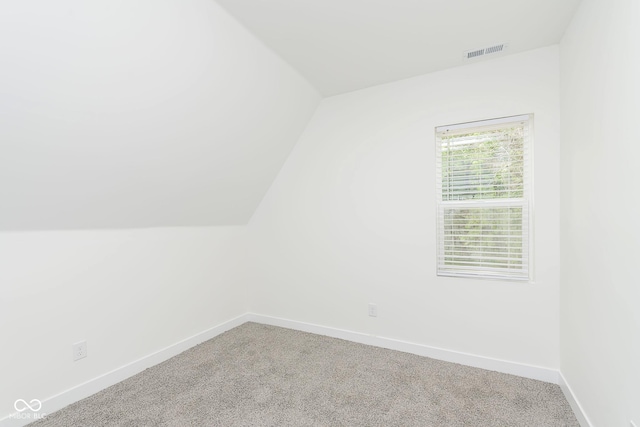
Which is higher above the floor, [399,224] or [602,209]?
[602,209]

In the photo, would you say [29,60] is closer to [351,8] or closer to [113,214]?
[113,214]

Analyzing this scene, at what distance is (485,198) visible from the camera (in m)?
2.48

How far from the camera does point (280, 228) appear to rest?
343 cm

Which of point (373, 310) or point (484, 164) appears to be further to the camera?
point (373, 310)

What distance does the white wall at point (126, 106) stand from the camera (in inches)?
55.1

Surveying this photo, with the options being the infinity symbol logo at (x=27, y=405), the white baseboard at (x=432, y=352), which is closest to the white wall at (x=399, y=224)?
the white baseboard at (x=432, y=352)

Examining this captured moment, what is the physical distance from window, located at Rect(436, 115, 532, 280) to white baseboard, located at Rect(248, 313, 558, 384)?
2.21 feet

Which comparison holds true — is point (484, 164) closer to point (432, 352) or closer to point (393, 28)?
point (393, 28)

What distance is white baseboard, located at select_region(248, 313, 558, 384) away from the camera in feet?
7.44

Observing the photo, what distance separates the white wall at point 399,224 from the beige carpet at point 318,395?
33cm

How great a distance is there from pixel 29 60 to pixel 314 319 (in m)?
2.89

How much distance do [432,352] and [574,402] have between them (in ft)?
3.16

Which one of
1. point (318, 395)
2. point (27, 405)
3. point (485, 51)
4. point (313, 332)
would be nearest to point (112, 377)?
point (27, 405)

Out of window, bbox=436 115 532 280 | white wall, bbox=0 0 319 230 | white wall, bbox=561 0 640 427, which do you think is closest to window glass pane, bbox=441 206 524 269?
window, bbox=436 115 532 280
